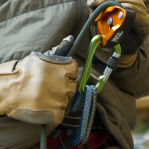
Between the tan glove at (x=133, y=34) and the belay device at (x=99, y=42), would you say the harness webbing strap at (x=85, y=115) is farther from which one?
the tan glove at (x=133, y=34)

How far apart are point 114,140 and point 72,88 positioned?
327 millimetres

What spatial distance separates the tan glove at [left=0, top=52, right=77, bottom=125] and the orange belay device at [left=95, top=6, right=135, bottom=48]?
11cm

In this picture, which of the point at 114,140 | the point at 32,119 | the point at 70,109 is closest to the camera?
the point at 32,119

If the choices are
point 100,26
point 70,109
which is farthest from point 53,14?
point 70,109

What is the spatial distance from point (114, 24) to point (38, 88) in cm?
23

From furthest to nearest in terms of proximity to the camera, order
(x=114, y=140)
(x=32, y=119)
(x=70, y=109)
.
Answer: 1. (x=114, y=140)
2. (x=70, y=109)
3. (x=32, y=119)

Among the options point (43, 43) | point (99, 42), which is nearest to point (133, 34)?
point (99, 42)

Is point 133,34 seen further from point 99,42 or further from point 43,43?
point 43,43

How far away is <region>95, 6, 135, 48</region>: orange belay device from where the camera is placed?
1.95 ft

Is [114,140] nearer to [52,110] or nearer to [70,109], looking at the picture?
[70,109]

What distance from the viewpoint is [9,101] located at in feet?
2.09

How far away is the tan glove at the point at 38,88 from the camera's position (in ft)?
2.01

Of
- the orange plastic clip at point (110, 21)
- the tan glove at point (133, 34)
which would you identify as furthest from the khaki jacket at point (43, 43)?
the orange plastic clip at point (110, 21)

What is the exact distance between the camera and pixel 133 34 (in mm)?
766
